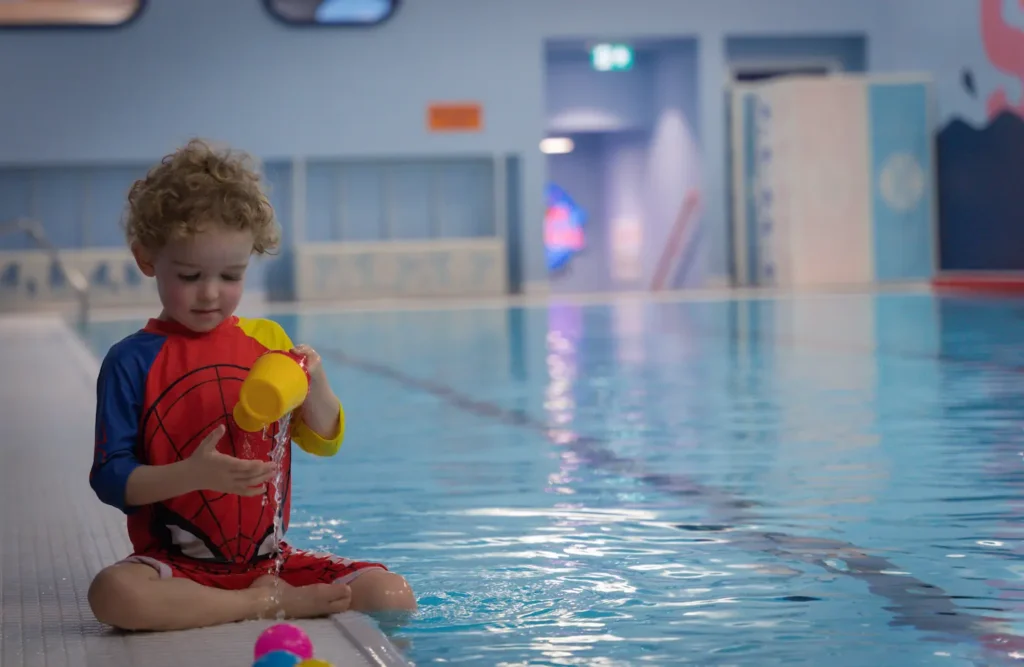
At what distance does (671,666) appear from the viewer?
1.91m

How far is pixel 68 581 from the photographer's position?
7.94 feet

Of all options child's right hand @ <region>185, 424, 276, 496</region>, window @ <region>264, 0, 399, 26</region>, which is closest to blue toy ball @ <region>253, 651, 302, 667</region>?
child's right hand @ <region>185, 424, 276, 496</region>

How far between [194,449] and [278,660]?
559 mm

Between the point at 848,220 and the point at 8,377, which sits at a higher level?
the point at 848,220

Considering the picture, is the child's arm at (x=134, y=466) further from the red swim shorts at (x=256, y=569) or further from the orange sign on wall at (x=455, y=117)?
the orange sign on wall at (x=455, y=117)

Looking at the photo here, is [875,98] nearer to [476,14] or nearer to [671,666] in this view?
[476,14]

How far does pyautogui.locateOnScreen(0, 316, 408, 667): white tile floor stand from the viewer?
1.91m

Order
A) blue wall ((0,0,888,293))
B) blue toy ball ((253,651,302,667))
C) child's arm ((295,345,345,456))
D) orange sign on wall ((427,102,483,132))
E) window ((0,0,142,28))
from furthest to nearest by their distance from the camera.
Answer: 1. orange sign on wall ((427,102,483,132))
2. blue wall ((0,0,888,293))
3. window ((0,0,142,28))
4. child's arm ((295,345,345,456))
5. blue toy ball ((253,651,302,667))

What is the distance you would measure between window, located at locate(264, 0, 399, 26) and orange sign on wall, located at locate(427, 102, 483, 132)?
134cm

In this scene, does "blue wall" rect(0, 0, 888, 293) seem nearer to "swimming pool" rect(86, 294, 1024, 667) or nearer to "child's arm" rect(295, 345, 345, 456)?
"swimming pool" rect(86, 294, 1024, 667)

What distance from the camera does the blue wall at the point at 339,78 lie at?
17875 mm

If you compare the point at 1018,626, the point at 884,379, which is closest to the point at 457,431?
the point at 884,379

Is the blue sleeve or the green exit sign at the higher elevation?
the green exit sign

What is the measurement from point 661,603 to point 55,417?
3425mm
